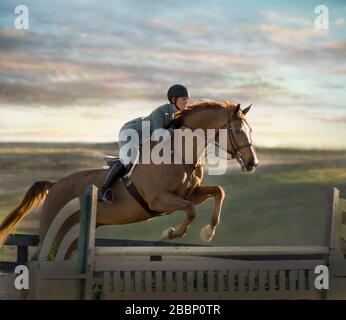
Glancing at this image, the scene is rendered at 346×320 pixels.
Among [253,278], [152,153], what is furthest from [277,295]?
[152,153]

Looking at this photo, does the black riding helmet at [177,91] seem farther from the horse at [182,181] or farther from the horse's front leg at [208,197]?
the horse's front leg at [208,197]

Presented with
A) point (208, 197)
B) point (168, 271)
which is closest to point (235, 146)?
point (208, 197)

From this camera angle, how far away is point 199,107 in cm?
603

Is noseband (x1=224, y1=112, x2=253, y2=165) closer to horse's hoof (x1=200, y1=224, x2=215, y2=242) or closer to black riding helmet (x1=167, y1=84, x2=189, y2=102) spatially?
black riding helmet (x1=167, y1=84, x2=189, y2=102)

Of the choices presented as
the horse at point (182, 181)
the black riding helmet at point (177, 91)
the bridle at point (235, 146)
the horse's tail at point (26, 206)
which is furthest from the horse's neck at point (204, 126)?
the horse's tail at point (26, 206)

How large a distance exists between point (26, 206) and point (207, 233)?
1844 mm

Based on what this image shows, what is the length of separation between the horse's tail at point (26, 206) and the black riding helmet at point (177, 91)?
5.19ft

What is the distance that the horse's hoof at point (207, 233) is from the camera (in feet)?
18.7

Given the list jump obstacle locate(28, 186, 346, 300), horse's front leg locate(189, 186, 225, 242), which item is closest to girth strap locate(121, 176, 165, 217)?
horse's front leg locate(189, 186, 225, 242)

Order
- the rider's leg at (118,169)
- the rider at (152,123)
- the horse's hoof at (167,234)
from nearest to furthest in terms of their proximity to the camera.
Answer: the horse's hoof at (167,234) → the rider at (152,123) → the rider's leg at (118,169)

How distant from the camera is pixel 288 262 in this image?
16.3ft

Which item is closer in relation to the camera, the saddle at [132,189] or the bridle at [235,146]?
the bridle at [235,146]

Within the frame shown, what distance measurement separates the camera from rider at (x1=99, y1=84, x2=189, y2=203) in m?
5.75

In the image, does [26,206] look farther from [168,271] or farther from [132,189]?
[168,271]
